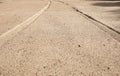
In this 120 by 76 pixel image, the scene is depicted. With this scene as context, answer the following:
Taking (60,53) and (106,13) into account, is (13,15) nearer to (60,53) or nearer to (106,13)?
(106,13)

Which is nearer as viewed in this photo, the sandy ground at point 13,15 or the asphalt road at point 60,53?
the asphalt road at point 60,53

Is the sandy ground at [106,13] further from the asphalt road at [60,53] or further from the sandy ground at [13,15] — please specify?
the sandy ground at [13,15]

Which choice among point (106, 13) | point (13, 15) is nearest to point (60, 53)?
point (13, 15)

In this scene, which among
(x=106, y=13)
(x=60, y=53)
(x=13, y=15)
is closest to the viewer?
(x=60, y=53)

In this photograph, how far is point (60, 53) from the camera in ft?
15.7

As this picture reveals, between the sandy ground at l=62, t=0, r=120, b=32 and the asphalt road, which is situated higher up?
the asphalt road

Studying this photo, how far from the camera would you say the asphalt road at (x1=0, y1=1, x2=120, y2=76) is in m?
3.89

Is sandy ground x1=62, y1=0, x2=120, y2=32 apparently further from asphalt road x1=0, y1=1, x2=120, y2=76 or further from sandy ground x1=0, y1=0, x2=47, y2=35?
sandy ground x1=0, y1=0, x2=47, y2=35

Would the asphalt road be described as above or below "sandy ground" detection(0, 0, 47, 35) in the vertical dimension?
above

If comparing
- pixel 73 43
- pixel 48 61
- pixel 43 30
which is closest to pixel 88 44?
pixel 73 43

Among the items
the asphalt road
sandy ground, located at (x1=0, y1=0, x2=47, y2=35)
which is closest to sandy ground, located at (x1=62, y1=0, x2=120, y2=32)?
the asphalt road

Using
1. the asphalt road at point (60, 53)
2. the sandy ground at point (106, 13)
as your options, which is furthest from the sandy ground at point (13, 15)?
the sandy ground at point (106, 13)

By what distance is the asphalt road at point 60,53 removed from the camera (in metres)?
3.89

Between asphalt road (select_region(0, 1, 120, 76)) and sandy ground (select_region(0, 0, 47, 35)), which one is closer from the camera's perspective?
asphalt road (select_region(0, 1, 120, 76))
